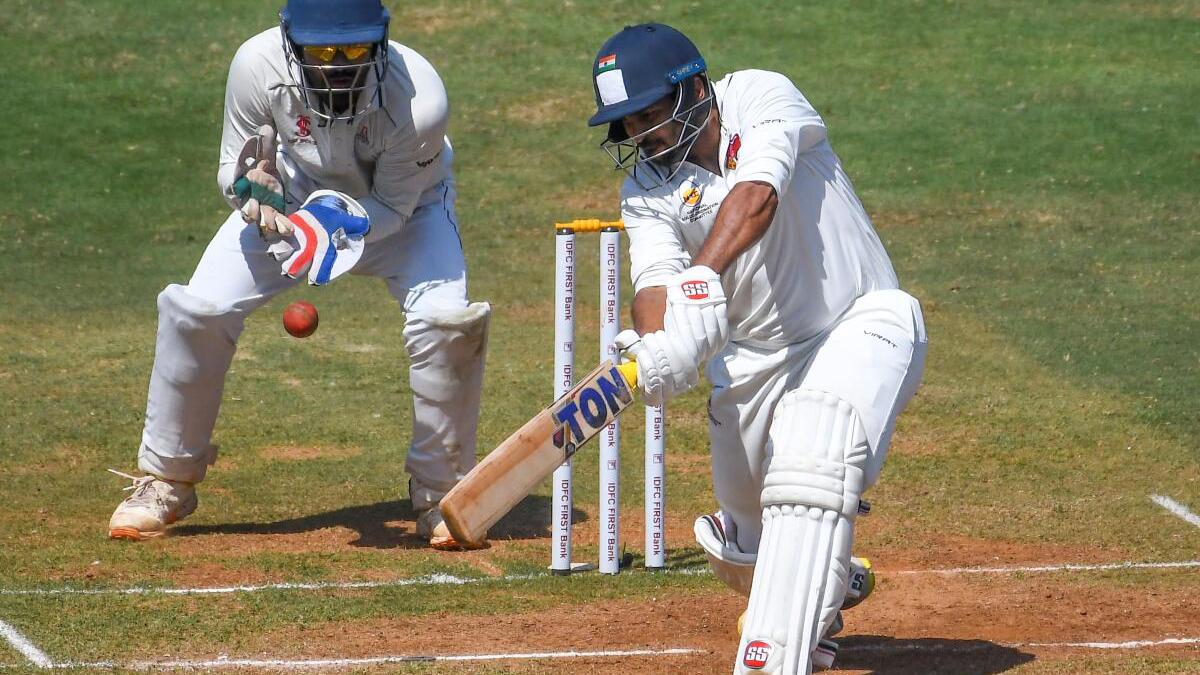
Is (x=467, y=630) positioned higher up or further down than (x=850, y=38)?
further down

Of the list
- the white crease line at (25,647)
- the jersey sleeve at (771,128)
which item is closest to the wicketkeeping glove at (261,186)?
the white crease line at (25,647)

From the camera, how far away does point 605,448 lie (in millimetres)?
6918

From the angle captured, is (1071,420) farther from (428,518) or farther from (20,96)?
(20,96)

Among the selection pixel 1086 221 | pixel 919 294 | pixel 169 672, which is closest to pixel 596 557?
pixel 169 672

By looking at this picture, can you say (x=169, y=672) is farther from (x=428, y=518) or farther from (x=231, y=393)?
(x=231, y=393)

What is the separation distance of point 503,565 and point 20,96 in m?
10.8

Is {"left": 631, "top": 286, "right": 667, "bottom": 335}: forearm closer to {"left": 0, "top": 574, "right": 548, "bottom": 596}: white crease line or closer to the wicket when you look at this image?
the wicket

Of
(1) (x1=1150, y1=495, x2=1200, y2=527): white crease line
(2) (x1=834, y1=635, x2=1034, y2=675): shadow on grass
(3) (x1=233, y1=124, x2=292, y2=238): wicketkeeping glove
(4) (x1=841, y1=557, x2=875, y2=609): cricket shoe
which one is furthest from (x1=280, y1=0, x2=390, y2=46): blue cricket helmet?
(1) (x1=1150, y1=495, x2=1200, y2=527): white crease line

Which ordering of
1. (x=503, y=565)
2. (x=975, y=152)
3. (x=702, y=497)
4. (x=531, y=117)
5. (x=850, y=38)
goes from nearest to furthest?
1. (x=503, y=565)
2. (x=702, y=497)
3. (x=975, y=152)
4. (x=531, y=117)
5. (x=850, y=38)

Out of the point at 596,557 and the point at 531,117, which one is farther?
the point at 531,117

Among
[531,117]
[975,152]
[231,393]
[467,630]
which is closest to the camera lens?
[467,630]

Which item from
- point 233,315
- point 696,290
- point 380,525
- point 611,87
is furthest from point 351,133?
point 696,290

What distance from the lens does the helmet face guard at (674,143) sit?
4977 millimetres

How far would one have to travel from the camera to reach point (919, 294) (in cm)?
1181
